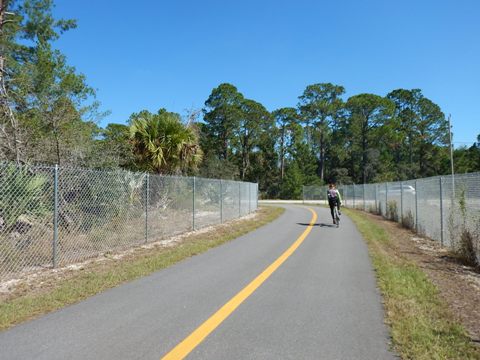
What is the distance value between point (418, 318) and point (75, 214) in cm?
784

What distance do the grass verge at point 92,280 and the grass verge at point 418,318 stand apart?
4.18 metres

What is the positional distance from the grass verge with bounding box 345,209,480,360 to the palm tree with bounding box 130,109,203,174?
1106 cm

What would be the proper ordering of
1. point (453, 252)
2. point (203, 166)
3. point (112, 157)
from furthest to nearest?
point (203, 166)
point (112, 157)
point (453, 252)

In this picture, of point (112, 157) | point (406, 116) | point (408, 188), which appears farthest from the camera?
point (406, 116)

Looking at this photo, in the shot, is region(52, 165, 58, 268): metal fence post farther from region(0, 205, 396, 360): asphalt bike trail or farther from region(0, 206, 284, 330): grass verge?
region(0, 205, 396, 360): asphalt bike trail

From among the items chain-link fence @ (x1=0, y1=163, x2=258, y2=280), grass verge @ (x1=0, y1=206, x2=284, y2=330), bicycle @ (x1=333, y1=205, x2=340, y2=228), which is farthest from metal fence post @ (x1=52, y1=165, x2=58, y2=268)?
bicycle @ (x1=333, y1=205, x2=340, y2=228)

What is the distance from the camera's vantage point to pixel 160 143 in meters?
17.1

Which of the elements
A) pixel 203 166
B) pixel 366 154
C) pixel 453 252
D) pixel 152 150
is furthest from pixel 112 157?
pixel 366 154

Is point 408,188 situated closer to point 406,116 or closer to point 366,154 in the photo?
point 366,154

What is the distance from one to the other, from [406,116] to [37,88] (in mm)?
73645

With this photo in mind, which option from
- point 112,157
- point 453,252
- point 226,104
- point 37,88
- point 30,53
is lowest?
point 453,252

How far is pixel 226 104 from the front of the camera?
63719 mm

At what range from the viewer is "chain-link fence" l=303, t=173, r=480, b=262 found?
28.0ft

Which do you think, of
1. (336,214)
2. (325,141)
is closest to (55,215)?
(336,214)
